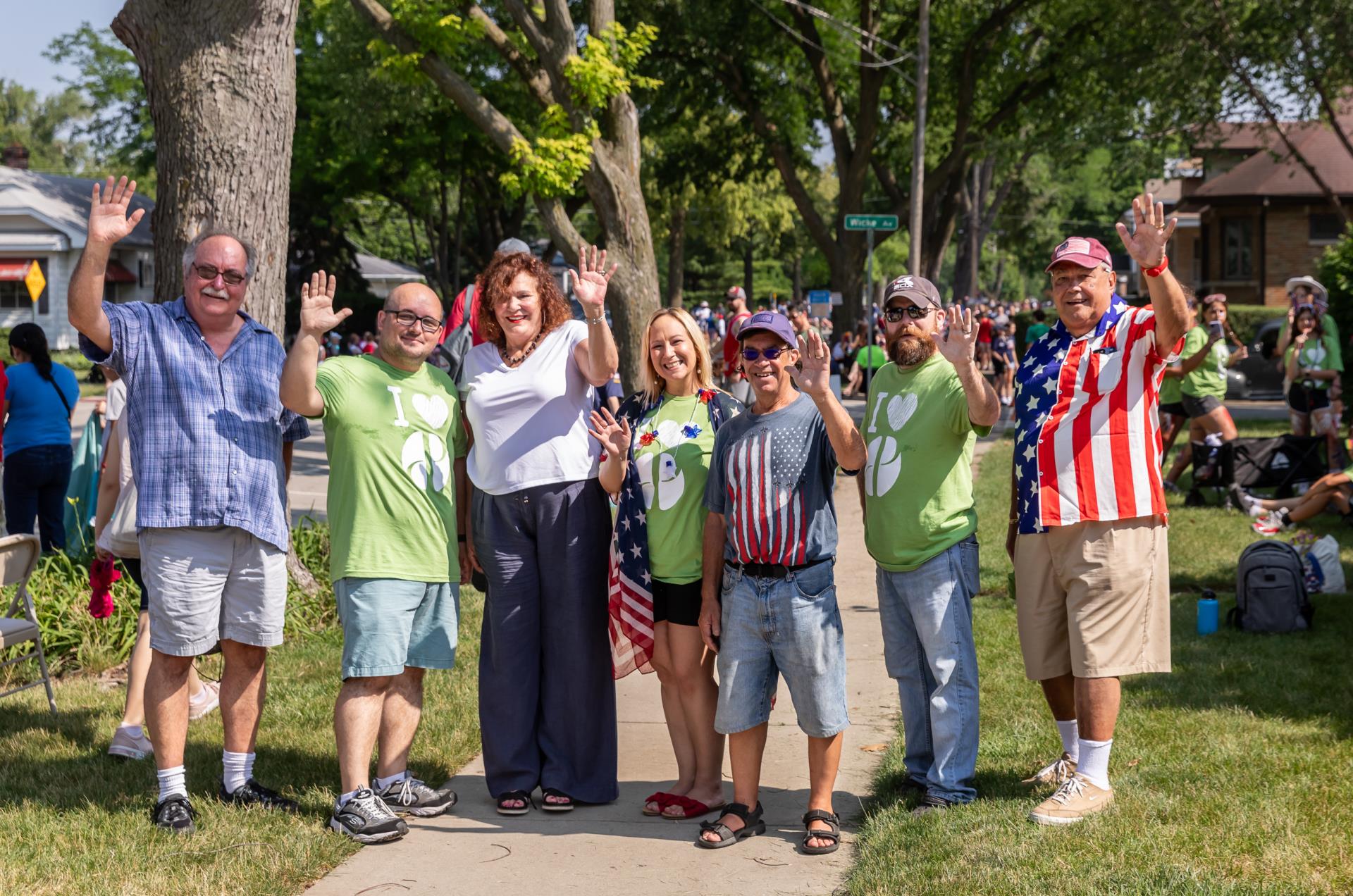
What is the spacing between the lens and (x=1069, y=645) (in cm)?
485

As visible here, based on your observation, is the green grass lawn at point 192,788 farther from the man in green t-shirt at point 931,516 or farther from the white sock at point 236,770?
the man in green t-shirt at point 931,516

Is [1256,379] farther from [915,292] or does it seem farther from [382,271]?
[382,271]

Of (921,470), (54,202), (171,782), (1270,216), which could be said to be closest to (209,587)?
(171,782)

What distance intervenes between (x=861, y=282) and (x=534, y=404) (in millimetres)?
26771

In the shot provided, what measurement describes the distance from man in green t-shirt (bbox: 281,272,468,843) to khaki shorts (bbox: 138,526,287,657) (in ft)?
0.89

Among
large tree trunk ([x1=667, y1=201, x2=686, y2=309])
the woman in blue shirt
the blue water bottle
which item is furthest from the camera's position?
large tree trunk ([x1=667, y1=201, x2=686, y2=309])

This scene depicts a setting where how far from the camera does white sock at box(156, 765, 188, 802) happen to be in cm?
498

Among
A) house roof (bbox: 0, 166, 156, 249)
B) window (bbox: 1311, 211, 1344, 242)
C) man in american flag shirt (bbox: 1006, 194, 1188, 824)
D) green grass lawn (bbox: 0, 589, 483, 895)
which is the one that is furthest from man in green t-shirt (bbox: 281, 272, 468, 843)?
house roof (bbox: 0, 166, 156, 249)

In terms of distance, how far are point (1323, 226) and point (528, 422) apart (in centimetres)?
3994

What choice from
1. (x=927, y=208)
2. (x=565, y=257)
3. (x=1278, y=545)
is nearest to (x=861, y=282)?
(x=927, y=208)

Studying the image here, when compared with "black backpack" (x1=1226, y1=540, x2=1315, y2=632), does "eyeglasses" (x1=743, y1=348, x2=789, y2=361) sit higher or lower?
higher

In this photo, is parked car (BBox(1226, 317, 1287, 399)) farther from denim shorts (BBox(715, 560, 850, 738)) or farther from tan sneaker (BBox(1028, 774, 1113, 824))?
denim shorts (BBox(715, 560, 850, 738))

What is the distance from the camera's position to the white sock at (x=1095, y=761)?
4.77 metres

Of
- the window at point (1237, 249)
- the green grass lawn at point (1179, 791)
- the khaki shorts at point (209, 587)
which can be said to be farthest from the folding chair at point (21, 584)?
the window at point (1237, 249)
